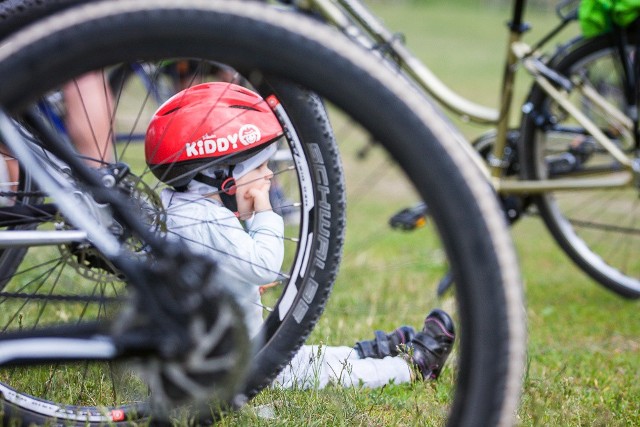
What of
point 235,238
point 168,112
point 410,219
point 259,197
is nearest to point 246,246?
point 235,238

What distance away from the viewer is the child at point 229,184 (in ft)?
7.49

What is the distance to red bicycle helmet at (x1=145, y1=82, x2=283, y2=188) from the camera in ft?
7.54

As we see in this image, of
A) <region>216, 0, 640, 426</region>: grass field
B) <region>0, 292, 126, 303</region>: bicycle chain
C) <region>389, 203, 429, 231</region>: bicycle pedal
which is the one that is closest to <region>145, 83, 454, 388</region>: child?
<region>216, 0, 640, 426</region>: grass field

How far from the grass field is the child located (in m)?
0.12

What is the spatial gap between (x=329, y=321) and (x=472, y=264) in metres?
2.12

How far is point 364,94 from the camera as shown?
1.29m

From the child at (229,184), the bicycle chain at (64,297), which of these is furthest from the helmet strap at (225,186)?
the bicycle chain at (64,297)

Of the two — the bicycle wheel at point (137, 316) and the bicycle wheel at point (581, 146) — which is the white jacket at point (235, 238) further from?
the bicycle wheel at point (581, 146)

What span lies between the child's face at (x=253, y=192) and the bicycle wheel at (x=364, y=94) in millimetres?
1113

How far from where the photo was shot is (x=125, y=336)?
1.41m

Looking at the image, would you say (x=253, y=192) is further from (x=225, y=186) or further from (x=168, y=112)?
(x=168, y=112)

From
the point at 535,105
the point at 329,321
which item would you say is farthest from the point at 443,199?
the point at 535,105

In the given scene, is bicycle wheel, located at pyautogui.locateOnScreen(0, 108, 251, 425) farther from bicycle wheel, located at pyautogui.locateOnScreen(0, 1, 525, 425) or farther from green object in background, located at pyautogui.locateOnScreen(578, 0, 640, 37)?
green object in background, located at pyautogui.locateOnScreen(578, 0, 640, 37)

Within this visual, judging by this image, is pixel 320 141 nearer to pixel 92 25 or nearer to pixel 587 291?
pixel 92 25
